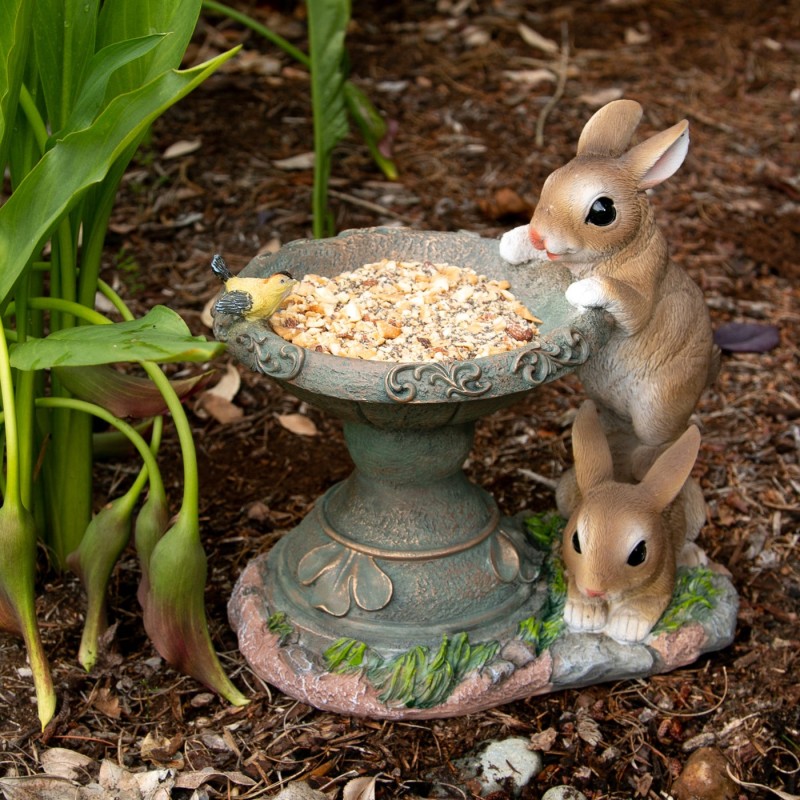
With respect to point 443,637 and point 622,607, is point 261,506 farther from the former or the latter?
point 622,607

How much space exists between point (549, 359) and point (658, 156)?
1.32 ft

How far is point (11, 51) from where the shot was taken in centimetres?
161

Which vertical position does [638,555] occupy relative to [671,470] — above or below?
below

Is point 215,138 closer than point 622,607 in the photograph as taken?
No

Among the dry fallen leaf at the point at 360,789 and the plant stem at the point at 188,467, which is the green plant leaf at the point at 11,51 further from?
the dry fallen leaf at the point at 360,789

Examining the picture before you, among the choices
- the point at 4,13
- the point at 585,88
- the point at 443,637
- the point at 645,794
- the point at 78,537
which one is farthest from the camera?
the point at 585,88

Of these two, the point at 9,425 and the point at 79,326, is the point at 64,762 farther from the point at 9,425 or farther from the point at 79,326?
the point at 79,326

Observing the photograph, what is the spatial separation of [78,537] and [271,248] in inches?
52.6

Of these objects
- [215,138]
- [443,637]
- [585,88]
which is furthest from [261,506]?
[585,88]

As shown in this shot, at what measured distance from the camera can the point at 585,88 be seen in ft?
14.1

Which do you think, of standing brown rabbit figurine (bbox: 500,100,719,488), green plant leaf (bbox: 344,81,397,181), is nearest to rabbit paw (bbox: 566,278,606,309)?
standing brown rabbit figurine (bbox: 500,100,719,488)

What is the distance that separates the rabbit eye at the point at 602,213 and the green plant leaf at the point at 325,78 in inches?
46.8

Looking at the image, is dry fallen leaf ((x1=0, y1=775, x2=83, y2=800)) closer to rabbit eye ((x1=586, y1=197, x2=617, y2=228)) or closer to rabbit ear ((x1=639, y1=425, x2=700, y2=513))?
rabbit ear ((x1=639, y1=425, x2=700, y2=513))

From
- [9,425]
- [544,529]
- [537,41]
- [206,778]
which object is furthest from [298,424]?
[537,41]
